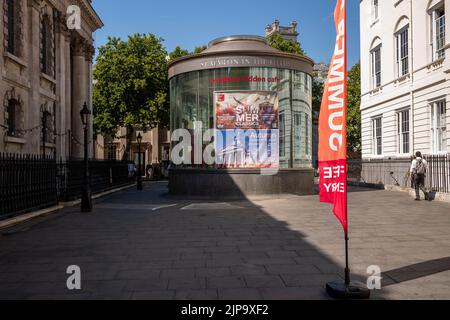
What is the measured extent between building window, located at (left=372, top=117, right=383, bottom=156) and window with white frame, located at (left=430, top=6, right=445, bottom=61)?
23.8ft

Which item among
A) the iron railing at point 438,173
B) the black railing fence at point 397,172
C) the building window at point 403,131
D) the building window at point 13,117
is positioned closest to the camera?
the iron railing at point 438,173

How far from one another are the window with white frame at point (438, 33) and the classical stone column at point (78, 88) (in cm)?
2323

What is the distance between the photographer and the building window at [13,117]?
20.2 metres

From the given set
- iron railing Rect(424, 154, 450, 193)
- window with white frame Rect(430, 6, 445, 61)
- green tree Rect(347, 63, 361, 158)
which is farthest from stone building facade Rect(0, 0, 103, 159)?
green tree Rect(347, 63, 361, 158)

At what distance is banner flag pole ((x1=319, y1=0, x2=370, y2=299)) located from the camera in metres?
4.96

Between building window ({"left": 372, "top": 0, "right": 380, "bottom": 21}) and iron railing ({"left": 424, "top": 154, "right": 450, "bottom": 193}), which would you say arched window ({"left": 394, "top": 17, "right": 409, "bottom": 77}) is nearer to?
building window ({"left": 372, "top": 0, "right": 380, "bottom": 21})

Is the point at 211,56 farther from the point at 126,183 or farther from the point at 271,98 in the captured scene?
the point at 126,183

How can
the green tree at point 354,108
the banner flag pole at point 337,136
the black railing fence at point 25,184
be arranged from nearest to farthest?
the banner flag pole at point 337,136
the black railing fence at point 25,184
the green tree at point 354,108

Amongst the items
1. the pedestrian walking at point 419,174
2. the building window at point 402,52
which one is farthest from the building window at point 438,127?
the pedestrian walking at point 419,174

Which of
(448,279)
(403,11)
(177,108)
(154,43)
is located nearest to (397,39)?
(403,11)

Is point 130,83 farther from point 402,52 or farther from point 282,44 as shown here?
point 402,52

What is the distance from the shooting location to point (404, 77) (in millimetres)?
Result: 22781

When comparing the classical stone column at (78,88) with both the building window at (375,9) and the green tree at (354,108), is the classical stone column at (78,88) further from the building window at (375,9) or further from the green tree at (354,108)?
the green tree at (354,108)

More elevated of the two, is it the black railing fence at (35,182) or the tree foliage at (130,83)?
the tree foliage at (130,83)
